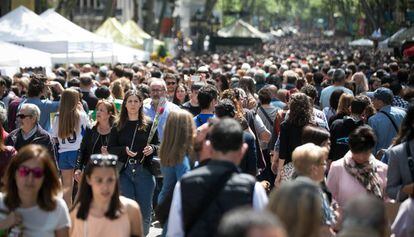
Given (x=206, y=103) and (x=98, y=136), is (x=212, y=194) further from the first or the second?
(x=98, y=136)

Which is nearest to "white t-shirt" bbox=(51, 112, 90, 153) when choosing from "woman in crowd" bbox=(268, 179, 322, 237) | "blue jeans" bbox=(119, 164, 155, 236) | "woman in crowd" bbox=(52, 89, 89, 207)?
"woman in crowd" bbox=(52, 89, 89, 207)

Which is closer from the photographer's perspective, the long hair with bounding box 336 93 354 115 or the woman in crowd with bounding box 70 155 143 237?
the woman in crowd with bounding box 70 155 143 237

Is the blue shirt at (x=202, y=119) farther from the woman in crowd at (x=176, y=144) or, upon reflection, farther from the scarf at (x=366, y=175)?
the scarf at (x=366, y=175)

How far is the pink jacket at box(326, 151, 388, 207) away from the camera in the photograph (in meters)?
7.32

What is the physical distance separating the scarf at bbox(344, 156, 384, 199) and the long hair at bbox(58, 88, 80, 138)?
4256 millimetres

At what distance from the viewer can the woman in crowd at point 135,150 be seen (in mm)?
9414

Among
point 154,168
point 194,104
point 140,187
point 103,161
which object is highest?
point 103,161

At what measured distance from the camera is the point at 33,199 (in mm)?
5750

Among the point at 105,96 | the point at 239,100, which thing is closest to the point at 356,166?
the point at 239,100

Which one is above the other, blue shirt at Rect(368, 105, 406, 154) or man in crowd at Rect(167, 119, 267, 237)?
man in crowd at Rect(167, 119, 267, 237)

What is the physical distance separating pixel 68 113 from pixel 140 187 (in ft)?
6.10

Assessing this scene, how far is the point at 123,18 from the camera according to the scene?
7419 cm

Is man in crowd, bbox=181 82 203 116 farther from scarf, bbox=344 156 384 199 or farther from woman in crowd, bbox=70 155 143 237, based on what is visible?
woman in crowd, bbox=70 155 143 237

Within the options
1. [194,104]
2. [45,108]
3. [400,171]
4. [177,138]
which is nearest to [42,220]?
[177,138]
